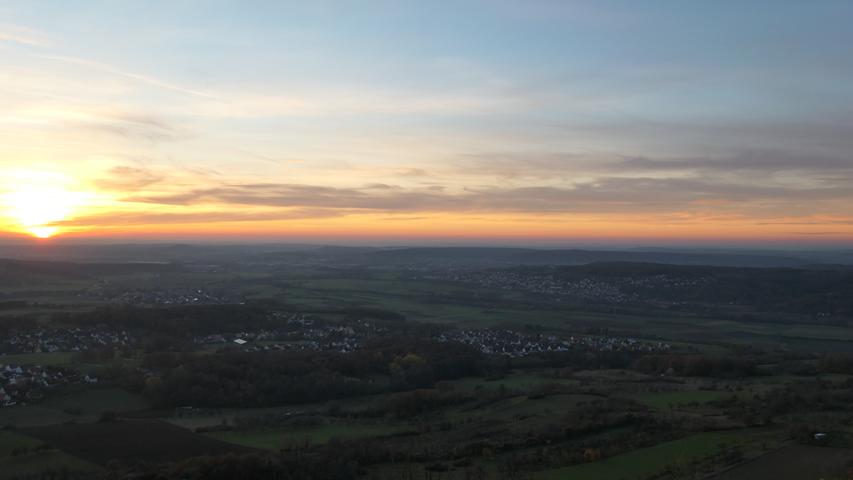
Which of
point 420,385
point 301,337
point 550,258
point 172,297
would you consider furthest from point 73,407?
point 550,258

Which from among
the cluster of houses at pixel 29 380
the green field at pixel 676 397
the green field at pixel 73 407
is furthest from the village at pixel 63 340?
the green field at pixel 676 397

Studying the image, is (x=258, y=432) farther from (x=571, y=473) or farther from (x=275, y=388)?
(x=571, y=473)

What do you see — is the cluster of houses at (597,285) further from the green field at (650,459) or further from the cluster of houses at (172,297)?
the green field at (650,459)

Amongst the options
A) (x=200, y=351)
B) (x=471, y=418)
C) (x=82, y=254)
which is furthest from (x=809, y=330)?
(x=82, y=254)

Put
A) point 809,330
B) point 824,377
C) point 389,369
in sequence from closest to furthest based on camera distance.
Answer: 1. point 824,377
2. point 389,369
3. point 809,330

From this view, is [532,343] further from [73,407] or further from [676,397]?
[73,407]

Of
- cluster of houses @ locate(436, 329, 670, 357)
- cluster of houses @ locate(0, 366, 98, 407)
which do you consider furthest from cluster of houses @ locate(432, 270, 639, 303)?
cluster of houses @ locate(0, 366, 98, 407)

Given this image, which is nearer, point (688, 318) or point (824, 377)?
point (824, 377)

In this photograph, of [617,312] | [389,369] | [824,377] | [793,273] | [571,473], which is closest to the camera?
[571,473]
